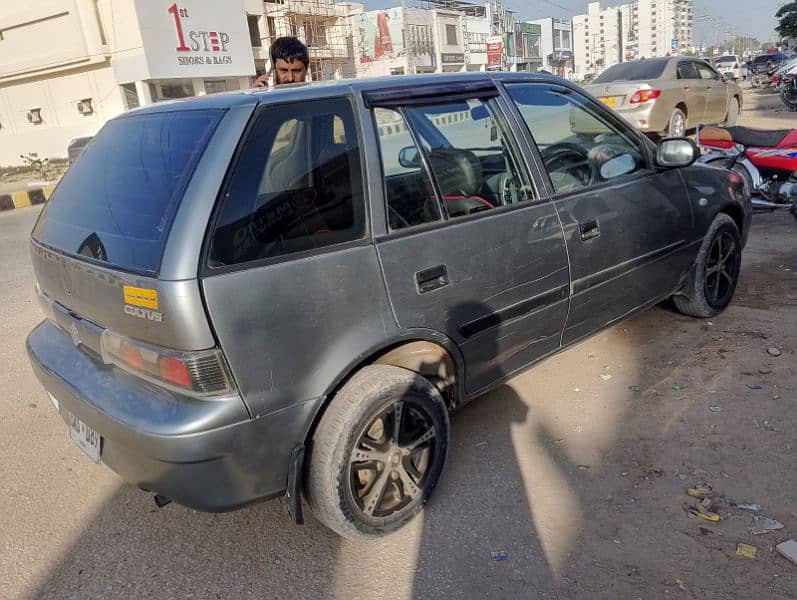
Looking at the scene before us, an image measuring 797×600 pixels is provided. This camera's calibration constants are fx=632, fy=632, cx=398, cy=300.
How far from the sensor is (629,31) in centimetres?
11406

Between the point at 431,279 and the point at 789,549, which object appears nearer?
the point at 789,549

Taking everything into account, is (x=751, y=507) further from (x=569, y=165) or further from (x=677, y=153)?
(x=677, y=153)

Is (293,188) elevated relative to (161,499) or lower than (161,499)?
elevated

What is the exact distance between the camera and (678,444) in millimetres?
2982

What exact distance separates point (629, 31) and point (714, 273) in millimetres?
126295

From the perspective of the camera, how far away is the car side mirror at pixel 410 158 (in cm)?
257

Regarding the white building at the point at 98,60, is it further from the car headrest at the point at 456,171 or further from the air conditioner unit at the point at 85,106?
the car headrest at the point at 456,171

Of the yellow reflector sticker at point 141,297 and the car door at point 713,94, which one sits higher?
the yellow reflector sticker at point 141,297

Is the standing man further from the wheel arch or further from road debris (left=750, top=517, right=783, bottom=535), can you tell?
road debris (left=750, top=517, right=783, bottom=535)

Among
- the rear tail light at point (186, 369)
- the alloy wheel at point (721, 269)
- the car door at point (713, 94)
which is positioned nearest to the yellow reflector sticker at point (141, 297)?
the rear tail light at point (186, 369)

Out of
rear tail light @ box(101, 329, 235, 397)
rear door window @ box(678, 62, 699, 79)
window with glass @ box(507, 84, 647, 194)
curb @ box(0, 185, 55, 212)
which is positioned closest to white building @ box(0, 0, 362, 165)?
curb @ box(0, 185, 55, 212)

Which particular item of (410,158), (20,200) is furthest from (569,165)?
(20,200)

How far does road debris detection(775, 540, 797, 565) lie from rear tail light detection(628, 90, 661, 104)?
10.3 metres

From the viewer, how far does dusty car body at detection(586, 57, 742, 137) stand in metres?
11.2
